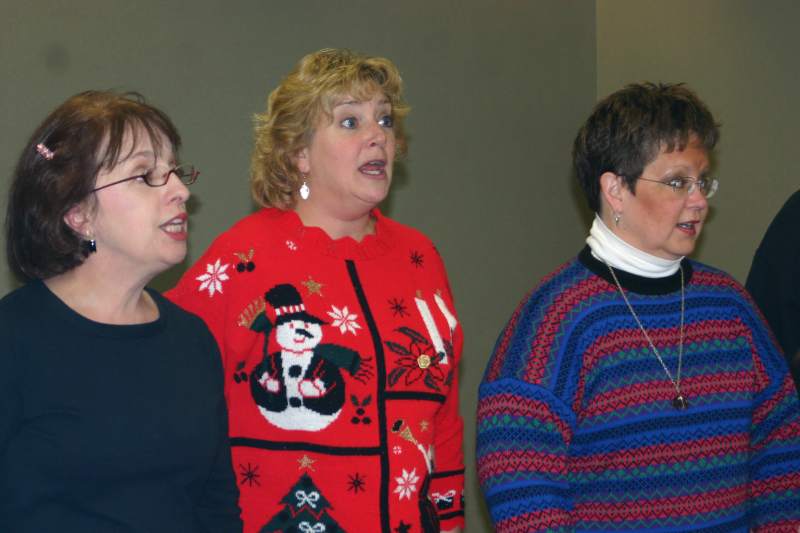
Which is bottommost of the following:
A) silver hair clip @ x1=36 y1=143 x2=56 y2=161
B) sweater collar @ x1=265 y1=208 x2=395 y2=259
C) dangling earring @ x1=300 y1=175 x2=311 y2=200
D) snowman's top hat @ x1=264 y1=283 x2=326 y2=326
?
snowman's top hat @ x1=264 y1=283 x2=326 y2=326

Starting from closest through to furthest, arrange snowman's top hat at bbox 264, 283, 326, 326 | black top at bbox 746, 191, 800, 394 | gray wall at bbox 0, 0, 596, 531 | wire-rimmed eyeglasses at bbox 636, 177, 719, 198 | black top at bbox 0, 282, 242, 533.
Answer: black top at bbox 0, 282, 242, 533 → wire-rimmed eyeglasses at bbox 636, 177, 719, 198 → snowman's top hat at bbox 264, 283, 326, 326 → black top at bbox 746, 191, 800, 394 → gray wall at bbox 0, 0, 596, 531

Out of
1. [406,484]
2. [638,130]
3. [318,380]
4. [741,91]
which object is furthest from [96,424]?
[741,91]

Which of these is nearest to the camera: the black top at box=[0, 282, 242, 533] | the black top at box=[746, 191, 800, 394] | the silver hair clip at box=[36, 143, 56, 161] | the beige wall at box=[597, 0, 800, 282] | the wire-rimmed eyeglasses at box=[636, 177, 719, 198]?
the black top at box=[0, 282, 242, 533]

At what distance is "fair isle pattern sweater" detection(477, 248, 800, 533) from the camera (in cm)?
203

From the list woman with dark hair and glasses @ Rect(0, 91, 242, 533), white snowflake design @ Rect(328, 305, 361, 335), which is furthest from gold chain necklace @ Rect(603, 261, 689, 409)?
woman with dark hair and glasses @ Rect(0, 91, 242, 533)

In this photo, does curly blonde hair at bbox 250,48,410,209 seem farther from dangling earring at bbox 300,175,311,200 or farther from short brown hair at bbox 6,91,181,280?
short brown hair at bbox 6,91,181,280

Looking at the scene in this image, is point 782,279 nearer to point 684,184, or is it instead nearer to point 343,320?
point 684,184

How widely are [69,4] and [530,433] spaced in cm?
198

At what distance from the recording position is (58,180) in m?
1.81

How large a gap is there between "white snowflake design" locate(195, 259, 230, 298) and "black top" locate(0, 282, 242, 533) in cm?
34

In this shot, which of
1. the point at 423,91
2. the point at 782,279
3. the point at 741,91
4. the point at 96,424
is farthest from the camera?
the point at 741,91

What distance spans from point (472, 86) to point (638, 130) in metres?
2.24

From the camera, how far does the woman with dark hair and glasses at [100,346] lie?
1.70 meters

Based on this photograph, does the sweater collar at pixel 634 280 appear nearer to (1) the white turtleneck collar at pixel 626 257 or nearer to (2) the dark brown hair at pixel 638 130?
(1) the white turtleneck collar at pixel 626 257
